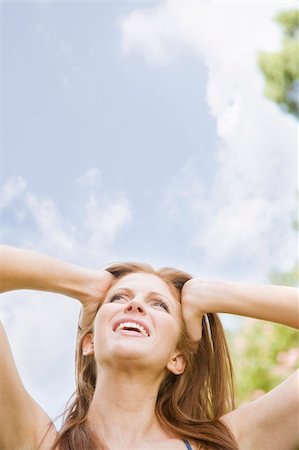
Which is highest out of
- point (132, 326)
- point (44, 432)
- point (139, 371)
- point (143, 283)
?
point (143, 283)

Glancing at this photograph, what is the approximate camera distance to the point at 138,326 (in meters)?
2.35

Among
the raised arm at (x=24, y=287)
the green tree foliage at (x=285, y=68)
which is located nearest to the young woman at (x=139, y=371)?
the raised arm at (x=24, y=287)

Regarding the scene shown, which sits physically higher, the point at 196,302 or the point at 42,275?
the point at 196,302

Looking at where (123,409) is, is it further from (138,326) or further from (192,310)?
(192,310)

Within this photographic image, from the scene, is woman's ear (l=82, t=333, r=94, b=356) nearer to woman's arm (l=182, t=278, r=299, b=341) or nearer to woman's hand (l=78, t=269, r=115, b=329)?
woman's hand (l=78, t=269, r=115, b=329)

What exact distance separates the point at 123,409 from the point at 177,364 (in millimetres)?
341

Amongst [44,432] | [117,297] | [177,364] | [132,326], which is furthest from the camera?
[177,364]

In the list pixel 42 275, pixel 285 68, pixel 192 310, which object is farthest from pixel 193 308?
pixel 285 68

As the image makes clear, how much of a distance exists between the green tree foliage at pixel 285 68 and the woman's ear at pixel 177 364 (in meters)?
5.36

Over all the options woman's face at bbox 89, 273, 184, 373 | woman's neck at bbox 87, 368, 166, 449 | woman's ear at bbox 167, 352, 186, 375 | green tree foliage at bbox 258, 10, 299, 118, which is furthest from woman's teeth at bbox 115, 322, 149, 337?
green tree foliage at bbox 258, 10, 299, 118

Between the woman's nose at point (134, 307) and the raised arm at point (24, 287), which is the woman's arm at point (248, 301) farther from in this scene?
the raised arm at point (24, 287)

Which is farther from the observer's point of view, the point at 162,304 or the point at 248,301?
the point at 162,304

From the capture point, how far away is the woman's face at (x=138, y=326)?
2.31 meters

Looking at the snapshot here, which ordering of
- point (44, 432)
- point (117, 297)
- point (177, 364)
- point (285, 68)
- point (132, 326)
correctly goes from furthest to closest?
point (285, 68)
point (177, 364)
point (117, 297)
point (132, 326)
point (44, 432)
